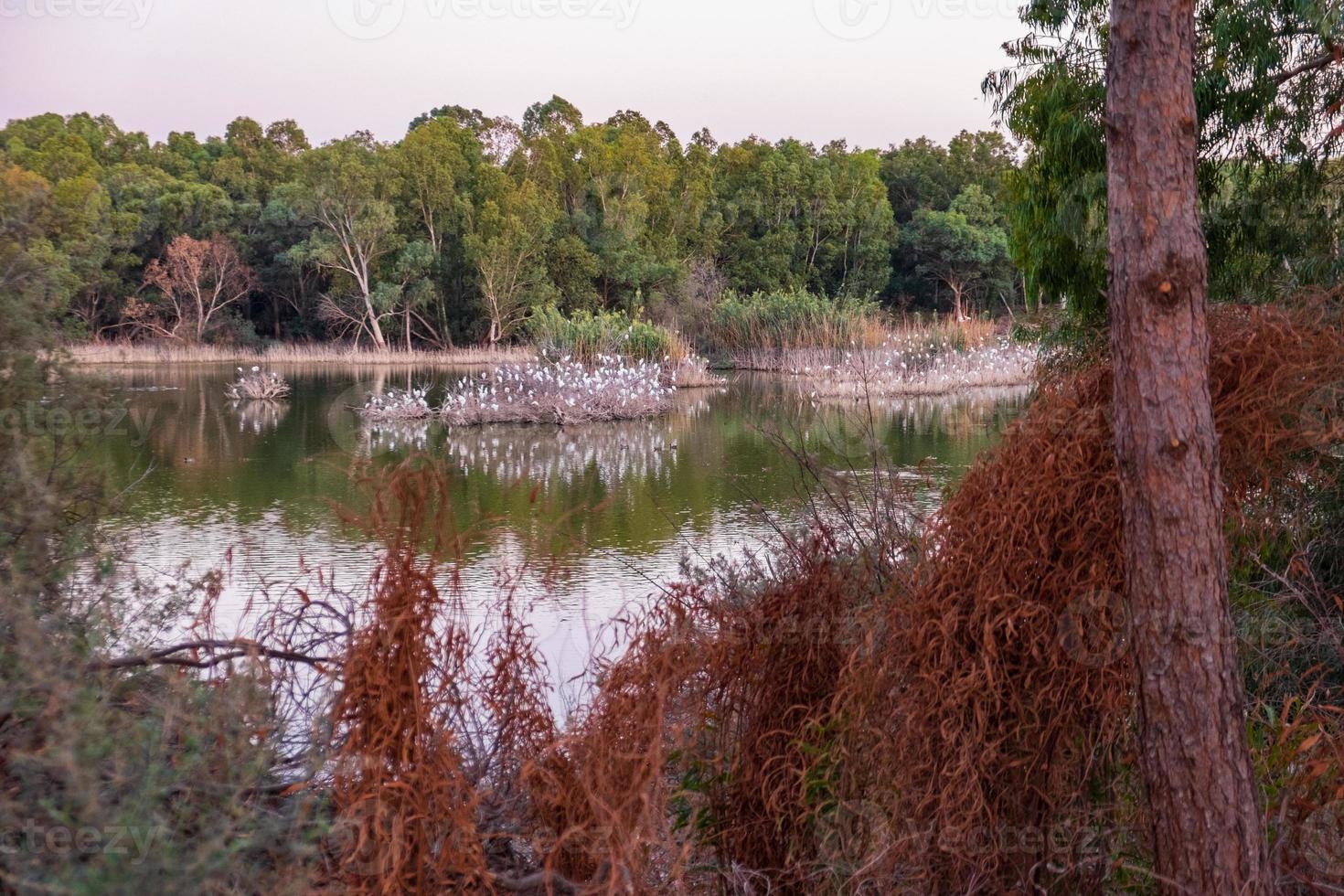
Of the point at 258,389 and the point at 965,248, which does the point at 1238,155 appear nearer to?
the point at 258,389

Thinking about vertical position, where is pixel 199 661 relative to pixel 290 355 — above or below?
below

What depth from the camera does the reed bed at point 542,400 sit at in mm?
17828

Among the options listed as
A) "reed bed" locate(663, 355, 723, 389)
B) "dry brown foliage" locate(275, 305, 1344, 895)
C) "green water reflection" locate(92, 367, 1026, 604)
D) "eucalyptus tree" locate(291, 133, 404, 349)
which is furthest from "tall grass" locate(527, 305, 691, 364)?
"dry brown foliage" locate(275, 305, 1344, 895)

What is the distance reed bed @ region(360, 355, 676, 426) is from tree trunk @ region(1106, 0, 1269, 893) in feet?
49.0

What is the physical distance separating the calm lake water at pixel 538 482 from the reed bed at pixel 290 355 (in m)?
12.2

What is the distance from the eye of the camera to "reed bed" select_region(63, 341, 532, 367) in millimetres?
33781

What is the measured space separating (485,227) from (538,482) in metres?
34.0

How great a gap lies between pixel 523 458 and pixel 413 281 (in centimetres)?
2719

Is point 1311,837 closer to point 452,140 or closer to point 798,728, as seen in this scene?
point 798,728

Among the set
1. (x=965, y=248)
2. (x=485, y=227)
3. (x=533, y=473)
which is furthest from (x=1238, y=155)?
(x=965, y=248)

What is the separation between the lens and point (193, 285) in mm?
37719

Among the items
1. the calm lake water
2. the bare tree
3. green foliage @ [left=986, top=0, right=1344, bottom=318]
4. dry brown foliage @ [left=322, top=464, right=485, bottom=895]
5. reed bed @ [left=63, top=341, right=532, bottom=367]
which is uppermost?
the bare tree

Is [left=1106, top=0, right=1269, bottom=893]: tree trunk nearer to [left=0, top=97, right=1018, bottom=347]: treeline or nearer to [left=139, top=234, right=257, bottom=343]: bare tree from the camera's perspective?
[left=0, top=97, right=1018, bottom=347]: treeline

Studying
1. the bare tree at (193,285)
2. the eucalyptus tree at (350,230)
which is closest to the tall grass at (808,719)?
the eucalyptus tree at (350,230)
